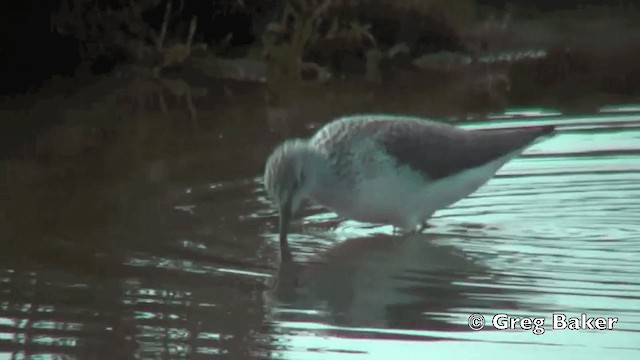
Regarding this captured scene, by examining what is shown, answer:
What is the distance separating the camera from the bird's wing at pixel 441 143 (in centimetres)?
585

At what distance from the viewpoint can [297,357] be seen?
4027mm

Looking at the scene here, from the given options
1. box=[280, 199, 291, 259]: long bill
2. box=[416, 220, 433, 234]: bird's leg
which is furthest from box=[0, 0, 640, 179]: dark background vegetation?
box=[280, 199, 291, 259]: long bill

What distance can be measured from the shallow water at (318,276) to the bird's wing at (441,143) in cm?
24

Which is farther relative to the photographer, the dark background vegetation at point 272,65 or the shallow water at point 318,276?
the dark background vegetation at point 272,65

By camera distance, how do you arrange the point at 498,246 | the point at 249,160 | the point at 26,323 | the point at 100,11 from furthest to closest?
the point at 100,11, the point at 249,160, the point at 498,246, the point at 26,323

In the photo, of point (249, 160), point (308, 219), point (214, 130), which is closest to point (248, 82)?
point (214, 130)

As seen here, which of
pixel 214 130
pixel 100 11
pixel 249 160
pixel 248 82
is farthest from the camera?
pixel 100 11

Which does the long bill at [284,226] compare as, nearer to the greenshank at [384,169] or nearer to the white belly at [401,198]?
the greenshank at [384,169]

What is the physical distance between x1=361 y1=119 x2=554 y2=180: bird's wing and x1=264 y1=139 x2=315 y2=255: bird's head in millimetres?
418

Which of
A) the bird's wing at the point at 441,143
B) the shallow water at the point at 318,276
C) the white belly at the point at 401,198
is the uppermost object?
the bird's wing at the point at 441,143

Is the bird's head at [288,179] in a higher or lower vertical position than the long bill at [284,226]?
higher

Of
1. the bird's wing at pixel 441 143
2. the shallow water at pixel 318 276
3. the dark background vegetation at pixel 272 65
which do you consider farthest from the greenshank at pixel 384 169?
the dark background vegetation at pixel 272 65

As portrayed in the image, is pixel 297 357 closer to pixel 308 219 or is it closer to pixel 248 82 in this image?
pixel 308 219

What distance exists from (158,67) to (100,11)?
79cm
